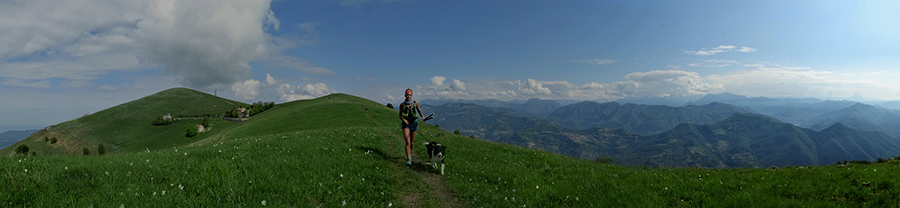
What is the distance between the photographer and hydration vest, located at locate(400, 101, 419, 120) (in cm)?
1405

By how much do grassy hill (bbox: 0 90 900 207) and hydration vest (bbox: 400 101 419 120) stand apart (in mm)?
2347

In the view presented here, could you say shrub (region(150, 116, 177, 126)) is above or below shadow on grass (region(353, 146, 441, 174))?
above

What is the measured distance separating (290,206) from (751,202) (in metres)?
13.6

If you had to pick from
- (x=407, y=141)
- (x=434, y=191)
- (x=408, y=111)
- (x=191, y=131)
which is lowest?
(x=434, y=191)

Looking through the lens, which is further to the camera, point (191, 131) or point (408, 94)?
point (191, 131)

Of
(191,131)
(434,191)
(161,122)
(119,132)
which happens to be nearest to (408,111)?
(434,191)

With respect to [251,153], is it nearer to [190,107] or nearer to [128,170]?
[128,170]

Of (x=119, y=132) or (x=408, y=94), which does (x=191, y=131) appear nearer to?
(x=119, y=132)

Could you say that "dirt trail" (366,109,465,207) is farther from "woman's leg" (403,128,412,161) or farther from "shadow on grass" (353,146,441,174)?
"woman's leg" (403,128,412,161)

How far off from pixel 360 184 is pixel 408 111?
4683 millimetres

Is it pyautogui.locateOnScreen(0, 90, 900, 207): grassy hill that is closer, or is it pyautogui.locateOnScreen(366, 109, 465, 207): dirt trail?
pyautogui.locateOnScreen(0, 90, 900, 207): grassy hill

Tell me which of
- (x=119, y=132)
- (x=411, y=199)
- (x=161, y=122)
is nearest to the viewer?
(x=411, y=199)

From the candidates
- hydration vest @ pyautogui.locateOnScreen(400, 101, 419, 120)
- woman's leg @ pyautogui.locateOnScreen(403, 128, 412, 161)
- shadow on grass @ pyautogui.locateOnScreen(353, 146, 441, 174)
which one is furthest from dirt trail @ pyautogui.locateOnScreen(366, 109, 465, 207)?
hydration vest @ pyautogui.locateOnScreen(400, 101, 419, 120)

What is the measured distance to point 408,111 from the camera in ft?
46.2
